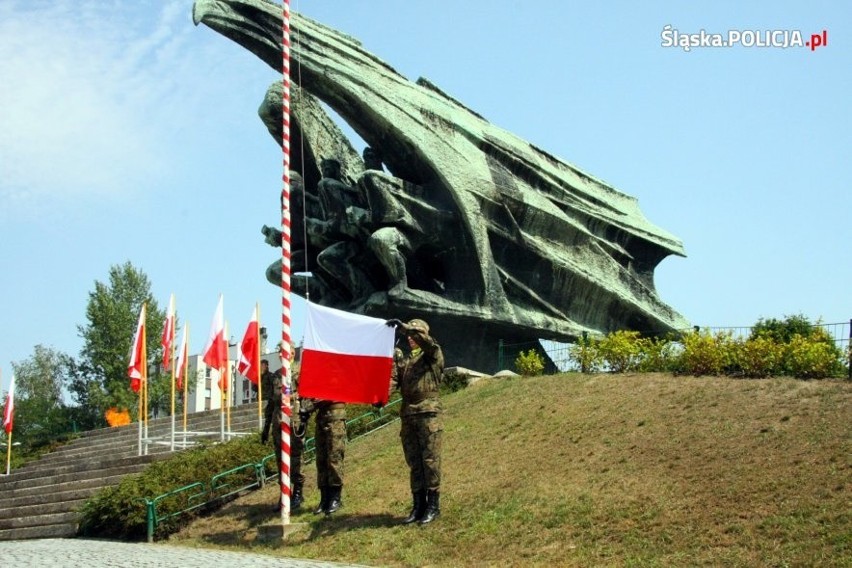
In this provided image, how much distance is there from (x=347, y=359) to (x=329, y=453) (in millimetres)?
1004

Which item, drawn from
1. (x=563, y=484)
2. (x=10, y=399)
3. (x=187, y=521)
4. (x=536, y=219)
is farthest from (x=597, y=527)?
(x=10, y=399)

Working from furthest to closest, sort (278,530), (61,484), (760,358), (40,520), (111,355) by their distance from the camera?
(111,355) < (61,484) < (760,358) < (40,520) < (278,530)

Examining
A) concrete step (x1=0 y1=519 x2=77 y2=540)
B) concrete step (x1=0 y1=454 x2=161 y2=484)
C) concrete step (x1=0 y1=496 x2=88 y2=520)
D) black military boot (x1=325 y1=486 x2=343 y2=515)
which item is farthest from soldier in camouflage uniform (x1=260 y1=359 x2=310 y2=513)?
concrete step (x1=0 y1=454 x2=161 y2=484)

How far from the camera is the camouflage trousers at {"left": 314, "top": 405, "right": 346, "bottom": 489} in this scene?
10.9m

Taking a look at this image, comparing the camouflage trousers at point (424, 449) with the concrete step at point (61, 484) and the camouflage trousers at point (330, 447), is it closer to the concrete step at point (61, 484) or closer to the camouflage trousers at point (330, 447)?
the camouflage trousers at point (330, 447)

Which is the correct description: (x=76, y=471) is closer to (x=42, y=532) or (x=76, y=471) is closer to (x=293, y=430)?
(x=42, y=532)

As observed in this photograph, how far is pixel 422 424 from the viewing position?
995 cm

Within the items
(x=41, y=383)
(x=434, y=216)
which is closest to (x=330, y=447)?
(x=434, y=216)

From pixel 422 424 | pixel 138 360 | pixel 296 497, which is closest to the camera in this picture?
pixel 422 424

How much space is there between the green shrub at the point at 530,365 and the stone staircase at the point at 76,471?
4.78 m

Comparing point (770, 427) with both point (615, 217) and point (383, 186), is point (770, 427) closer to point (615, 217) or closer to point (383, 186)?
point (383, 186)

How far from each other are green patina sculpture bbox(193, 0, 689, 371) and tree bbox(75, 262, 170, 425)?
1647 cm

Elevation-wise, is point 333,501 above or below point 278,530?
above

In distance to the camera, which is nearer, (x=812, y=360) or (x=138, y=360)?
(x=812, y=360)
